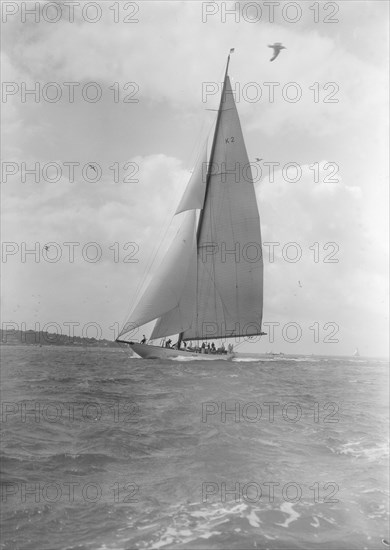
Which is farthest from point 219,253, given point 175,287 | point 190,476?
point 190,476

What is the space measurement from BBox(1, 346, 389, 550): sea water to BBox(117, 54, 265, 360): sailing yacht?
24.1 meters

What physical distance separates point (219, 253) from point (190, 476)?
33497mm

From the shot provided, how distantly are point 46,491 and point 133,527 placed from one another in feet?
6.13

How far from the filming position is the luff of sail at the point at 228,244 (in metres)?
40.9

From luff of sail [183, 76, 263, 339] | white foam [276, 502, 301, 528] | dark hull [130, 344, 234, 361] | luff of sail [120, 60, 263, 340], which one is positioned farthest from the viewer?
dark hull [130, 344, 234, 361]

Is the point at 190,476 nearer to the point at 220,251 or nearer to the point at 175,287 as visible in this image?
the point at 175,287

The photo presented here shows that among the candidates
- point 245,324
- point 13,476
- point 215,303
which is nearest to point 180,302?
point 215,303

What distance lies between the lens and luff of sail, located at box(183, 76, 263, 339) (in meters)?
40.9

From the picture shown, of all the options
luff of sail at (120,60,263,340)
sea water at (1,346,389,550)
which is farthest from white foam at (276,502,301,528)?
luff of sail at (120,60,263,340)

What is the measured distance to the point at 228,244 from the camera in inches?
1640

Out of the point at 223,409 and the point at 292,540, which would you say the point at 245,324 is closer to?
the point at 223,409

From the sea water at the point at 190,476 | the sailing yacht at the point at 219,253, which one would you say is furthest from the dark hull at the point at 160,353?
the sea water at the point at 190,476

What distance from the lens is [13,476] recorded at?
28.1 feet

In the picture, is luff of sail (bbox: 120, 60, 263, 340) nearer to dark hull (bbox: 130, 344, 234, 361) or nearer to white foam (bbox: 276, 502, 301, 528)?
dark hull (bbox: 130, 344, 234, 361)
